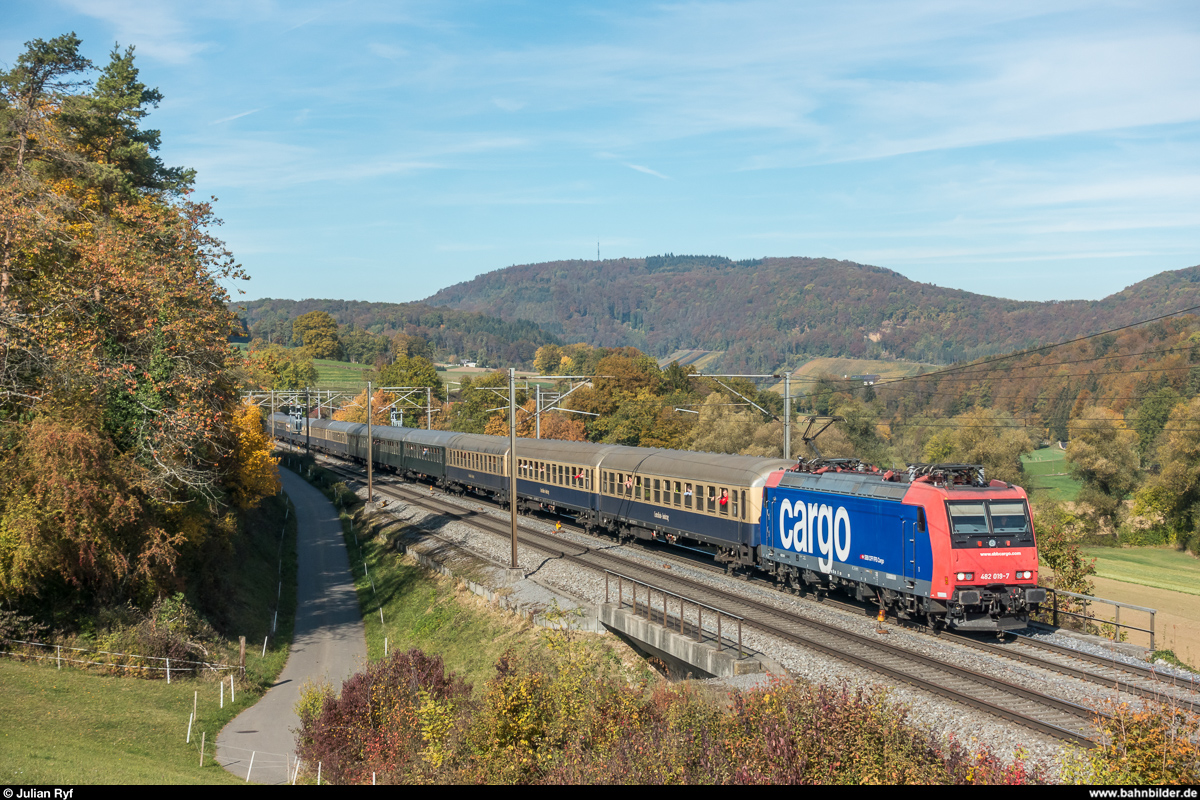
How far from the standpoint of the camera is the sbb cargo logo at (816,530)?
22.9 metres

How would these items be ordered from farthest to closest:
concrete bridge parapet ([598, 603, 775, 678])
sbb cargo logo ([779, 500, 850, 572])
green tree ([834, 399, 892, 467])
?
green tree ([834, 399, 892, 467]) < sbb cargo logo ([779, 500, 850, 572]) < concrete bridge parapet ([598, 603, 775, 678])

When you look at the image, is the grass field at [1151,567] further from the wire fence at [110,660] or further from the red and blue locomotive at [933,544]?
the wire fence at [110,660]

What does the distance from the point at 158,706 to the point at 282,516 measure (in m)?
38.8

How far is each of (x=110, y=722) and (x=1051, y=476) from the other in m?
113

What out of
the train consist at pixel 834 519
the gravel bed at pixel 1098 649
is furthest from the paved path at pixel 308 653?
the gravel bed at pixel 1098 649

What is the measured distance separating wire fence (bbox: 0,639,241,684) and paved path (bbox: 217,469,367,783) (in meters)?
2.33

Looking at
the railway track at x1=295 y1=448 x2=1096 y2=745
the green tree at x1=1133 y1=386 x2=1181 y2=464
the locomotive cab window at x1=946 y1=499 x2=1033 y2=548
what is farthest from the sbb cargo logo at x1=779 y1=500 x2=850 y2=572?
the green tree at x1=1133 y1=386 x2=1181 y2=464

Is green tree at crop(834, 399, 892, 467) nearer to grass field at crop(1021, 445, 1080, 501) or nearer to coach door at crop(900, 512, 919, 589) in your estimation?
grass field at crop(1021, 445, 1080, 501)

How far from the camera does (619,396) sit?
9019cm

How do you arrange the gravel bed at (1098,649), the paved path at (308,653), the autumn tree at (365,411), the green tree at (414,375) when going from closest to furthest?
the gravel bed at (1098,649)
the paved path at (308,653)
the autumn tree at (365,411)
the green tree at (414,375)

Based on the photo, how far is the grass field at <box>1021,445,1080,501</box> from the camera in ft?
271

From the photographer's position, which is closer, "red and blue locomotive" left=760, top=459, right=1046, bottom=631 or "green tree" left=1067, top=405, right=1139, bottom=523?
"red and blue locomotive" left=760, top=459, right=1046, bottom=631

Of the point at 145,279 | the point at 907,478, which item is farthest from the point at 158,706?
the point at 907,478

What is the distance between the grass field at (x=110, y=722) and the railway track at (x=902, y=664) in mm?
12298
